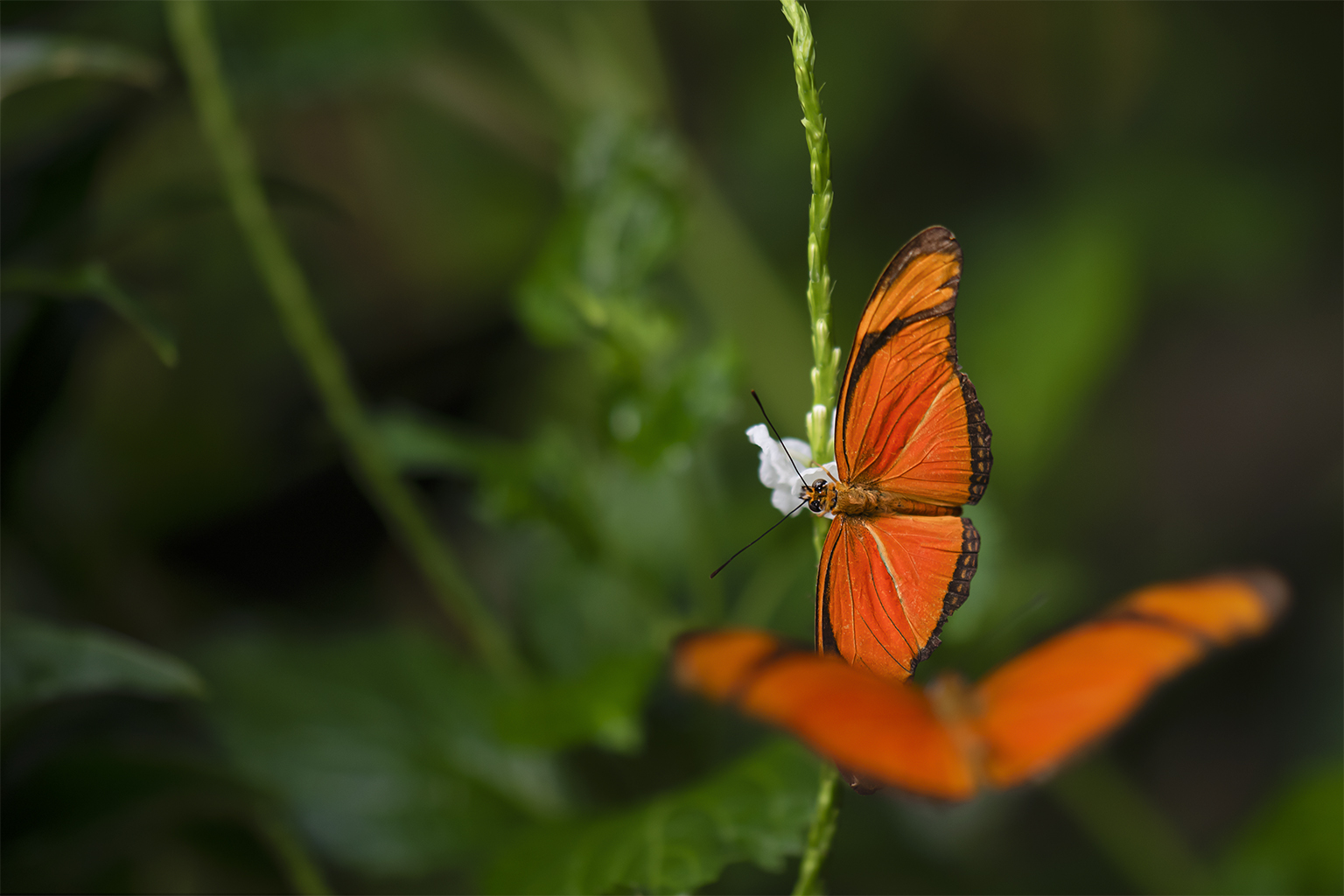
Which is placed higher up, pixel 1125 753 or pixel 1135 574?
pixel 1135 574

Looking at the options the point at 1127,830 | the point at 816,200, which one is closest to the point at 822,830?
the point at 816,200

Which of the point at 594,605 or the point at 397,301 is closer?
the point at 594,605

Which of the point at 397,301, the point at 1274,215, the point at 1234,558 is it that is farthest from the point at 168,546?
the point at 1274,215

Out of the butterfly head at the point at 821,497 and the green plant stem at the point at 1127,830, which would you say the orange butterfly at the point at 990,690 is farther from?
the green plant stem at the point at 1127,830

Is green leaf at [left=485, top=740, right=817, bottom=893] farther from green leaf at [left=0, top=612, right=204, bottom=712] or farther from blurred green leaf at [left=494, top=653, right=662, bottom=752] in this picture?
green leaf at [left=0, top=612, right=204, bottom=712]

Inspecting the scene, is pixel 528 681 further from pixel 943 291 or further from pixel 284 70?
pixel 284 70
